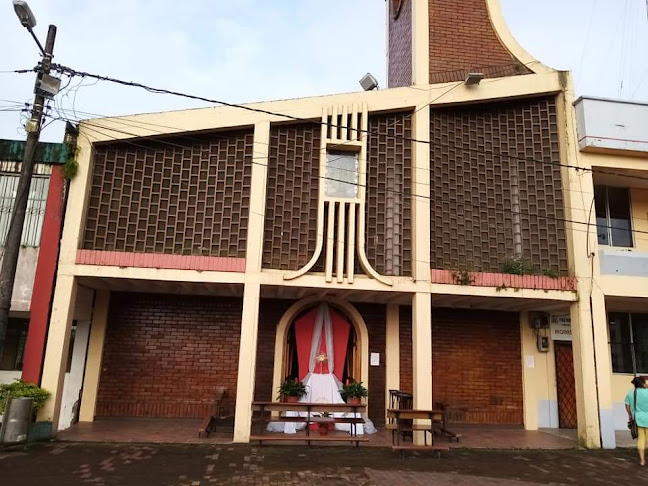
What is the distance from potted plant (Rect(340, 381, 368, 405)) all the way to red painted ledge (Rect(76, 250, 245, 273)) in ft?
11.1

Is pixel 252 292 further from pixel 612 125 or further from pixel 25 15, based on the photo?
pixel 612 125

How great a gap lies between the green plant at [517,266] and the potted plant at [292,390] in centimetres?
490

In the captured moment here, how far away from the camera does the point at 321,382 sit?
34.1 ft

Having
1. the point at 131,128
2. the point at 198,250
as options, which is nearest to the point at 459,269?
the point at 198,250

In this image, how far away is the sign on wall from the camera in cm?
1199

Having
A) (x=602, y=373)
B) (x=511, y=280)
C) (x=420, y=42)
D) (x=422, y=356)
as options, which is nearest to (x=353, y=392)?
(x=422, y=356)

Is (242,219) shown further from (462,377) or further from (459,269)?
(462,377)

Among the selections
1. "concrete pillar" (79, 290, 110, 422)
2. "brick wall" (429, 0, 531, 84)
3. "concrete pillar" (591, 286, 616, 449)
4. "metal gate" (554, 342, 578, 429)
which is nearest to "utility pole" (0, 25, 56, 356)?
"concrete pillar" (79, 290, 110, 422)

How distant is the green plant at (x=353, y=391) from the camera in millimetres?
10086

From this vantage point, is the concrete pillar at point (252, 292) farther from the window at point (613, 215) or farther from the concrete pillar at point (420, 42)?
the window at point (613, 215)

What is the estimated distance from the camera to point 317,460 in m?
7.92

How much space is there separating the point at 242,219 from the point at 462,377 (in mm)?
6615

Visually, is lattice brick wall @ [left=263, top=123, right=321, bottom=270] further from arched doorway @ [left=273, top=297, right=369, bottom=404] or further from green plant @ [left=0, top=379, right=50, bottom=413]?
green plant @ [left=0, top=379, right=50, bottom=413]

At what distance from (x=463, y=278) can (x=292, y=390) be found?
416 centimetres
